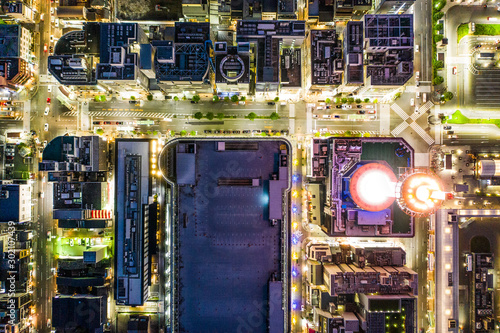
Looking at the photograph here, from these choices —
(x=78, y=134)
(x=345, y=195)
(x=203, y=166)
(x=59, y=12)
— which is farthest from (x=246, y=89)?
(x=59, y=12)

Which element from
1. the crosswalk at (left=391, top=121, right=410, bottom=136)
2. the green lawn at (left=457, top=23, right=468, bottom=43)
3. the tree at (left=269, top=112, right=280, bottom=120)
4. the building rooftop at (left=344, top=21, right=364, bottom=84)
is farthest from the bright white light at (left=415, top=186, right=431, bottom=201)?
the green lawn at (left=457, top=23, right=468, bottom=43)

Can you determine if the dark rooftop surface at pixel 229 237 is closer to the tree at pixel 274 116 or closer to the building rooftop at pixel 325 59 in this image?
the tree at pixel 274 116

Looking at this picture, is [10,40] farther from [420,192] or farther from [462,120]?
[462,120]

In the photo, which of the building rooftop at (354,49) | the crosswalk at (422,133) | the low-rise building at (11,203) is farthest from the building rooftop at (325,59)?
the low-rise building at (11,203)

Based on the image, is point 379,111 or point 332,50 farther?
point 379,111

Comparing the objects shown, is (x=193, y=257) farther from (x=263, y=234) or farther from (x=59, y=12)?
(x=59, y=12)

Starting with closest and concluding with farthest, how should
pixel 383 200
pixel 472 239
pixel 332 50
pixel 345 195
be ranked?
pixel 383 200 → pixel 345 195 → pixel 332 50 → pixel 472 239

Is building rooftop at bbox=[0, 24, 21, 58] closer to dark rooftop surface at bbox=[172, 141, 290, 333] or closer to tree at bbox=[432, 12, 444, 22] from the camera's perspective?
dark rooftop surface at bbox=[172, 141, 290, 333]
